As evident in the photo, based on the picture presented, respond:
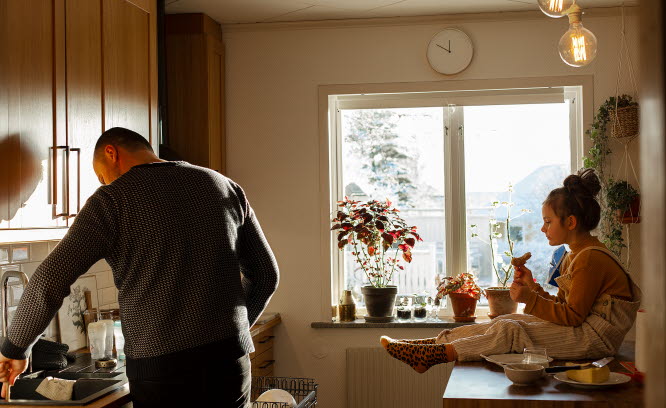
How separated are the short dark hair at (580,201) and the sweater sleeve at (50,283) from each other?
1473 mm

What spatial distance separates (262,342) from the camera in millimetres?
3961

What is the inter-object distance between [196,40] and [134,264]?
7.69 ft

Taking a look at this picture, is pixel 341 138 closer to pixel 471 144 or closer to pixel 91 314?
pixel 471 144

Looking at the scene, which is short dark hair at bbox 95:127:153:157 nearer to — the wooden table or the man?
the man

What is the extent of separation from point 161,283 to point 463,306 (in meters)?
2.47

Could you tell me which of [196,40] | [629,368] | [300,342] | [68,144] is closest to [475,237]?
[300,342]

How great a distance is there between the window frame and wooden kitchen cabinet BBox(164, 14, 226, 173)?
26.7 inches

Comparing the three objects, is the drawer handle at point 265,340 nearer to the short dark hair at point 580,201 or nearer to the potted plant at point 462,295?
the potted plant at point 462,295

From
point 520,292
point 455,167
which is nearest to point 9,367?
point 520,292

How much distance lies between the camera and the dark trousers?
76.5 inches

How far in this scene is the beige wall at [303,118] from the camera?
4109 millimetres

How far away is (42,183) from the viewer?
2326 mm

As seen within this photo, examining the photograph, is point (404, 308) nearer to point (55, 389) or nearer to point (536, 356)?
point (536, 356)

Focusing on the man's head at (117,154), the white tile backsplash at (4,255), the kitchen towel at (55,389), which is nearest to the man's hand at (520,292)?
the man's head at (117,154)
